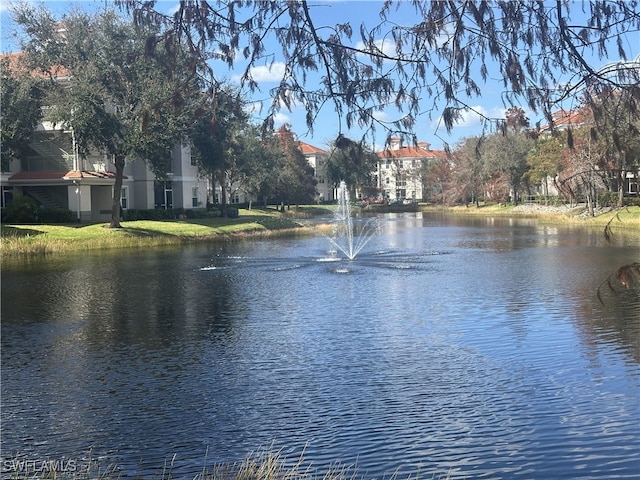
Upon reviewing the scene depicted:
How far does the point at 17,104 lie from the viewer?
125 ft

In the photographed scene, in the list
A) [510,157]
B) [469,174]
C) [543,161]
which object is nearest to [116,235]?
[543,161]

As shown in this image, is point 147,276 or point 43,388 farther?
point 147,276

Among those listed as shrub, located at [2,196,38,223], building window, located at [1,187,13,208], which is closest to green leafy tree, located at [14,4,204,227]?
shrub, located at [2,196,38,223]

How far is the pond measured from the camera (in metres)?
8.55

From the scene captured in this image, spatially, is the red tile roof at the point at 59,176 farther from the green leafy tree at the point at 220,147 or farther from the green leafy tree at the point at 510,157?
the green leafy tree at the point at 510,157

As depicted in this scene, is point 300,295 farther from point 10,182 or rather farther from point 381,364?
point 10,182

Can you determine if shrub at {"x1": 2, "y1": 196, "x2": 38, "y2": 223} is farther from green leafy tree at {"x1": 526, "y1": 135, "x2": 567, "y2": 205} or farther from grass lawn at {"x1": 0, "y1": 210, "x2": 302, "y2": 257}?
green leafy tree at {"x1": 526, "y1": 135, "x2": 567, "y2": 205}

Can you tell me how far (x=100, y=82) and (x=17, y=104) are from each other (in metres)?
5.03

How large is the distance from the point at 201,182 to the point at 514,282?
40.1 metres

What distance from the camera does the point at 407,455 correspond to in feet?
27.5

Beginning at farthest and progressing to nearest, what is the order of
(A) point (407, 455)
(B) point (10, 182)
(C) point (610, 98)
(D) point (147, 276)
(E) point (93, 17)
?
(B) point (10, 182)
(E) point (93, 17)
(D) point (147, 276)
(A) point (407, 455)
(C) point (610, 98)

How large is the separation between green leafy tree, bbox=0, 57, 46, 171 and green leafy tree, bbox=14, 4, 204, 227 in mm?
1138

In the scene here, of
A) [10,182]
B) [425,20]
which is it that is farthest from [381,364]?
[10,182]

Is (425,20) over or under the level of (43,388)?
over
